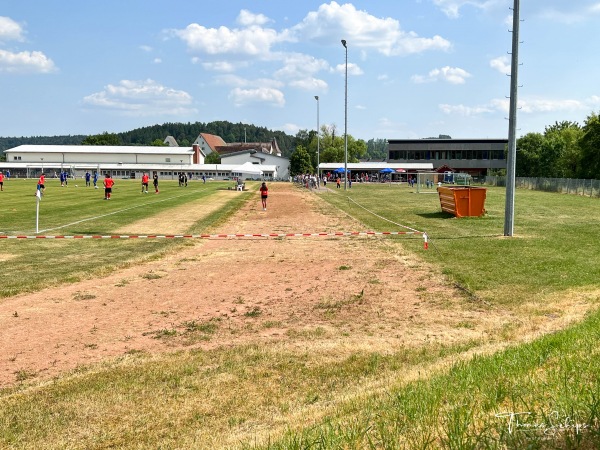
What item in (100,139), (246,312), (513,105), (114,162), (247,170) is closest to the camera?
(246,312)

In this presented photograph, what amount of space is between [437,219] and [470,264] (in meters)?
13.7

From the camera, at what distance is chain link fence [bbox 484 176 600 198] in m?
56.8

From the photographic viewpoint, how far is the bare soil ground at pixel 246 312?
8773 mm

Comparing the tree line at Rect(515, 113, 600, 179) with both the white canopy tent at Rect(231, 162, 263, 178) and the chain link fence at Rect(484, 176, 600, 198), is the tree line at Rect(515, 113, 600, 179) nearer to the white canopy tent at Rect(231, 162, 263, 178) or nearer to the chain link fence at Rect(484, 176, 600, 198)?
the chain link fence at Rect(484, 176, 600, 198)

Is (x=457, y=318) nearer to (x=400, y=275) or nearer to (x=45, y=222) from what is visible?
(x=400, y=275)

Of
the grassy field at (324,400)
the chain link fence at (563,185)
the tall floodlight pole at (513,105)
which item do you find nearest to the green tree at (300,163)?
the chain link fence at (563,185)

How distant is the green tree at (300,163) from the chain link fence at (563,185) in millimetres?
67590

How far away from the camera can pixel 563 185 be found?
66188 mm

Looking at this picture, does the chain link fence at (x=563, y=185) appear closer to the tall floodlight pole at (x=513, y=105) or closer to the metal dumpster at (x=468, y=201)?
the metal dumpster at (x=468, y=201)

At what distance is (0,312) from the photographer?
10.7 meters

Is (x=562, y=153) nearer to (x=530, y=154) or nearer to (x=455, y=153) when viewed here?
(x=530, y=154)

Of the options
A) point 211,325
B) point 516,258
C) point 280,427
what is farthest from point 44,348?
point 516,258
